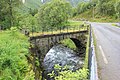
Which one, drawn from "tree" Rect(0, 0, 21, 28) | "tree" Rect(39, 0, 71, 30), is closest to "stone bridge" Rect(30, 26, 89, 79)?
"tree" Rect(0, 0, 21, 28)

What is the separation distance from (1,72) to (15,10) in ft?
71.0

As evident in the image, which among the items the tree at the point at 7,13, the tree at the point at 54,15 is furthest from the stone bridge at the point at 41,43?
the tree at the point at 54,15

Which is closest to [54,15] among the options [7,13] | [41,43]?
[7,13]

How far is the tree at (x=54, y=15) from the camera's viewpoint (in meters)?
57.0

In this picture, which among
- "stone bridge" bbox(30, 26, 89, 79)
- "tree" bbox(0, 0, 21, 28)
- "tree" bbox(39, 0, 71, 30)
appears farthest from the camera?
"tree" bbox(39, 0, 71, 30)

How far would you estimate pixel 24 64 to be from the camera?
16.7 metres

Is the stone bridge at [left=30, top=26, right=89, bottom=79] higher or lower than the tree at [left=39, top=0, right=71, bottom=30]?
lower

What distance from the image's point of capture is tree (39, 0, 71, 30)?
187ft

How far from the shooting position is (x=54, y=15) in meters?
57.0

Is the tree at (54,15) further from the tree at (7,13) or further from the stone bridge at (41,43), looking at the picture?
the stone bridge at (41,43)

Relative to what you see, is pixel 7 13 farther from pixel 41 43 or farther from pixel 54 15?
pixel 54 15

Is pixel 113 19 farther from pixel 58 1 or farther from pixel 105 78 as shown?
pixel 105 78

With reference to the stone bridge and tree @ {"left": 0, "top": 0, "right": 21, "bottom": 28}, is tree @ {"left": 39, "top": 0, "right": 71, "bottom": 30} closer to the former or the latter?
tree @ {"left": 0, "top": 0, "right": 21, "bottom": 28}

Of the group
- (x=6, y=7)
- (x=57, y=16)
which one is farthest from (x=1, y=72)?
(x=57, y=16)
